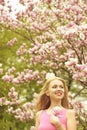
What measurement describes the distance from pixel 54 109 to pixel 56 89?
0.38 metres

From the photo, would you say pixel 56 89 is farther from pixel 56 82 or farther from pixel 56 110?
pixel 56 110

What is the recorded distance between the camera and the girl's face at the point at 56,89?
4.55 meters

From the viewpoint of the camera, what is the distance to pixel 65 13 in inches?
338

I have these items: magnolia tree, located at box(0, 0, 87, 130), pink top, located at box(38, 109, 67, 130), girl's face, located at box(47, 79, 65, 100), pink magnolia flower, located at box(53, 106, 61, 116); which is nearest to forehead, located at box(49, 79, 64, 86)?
girl's face, located at box(47, 79, 65, 100)

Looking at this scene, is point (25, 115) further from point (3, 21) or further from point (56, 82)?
point (56, 82)

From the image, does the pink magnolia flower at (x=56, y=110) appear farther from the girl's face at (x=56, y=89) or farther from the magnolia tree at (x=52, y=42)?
the magnolia tree at (x=52, y=42)

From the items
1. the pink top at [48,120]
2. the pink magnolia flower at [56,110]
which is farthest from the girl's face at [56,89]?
the pink magnolia flower at [56,110]

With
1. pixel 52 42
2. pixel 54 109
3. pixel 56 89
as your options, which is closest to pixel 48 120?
pixel 54 109

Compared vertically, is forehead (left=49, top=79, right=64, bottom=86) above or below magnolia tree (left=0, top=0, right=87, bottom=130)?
below

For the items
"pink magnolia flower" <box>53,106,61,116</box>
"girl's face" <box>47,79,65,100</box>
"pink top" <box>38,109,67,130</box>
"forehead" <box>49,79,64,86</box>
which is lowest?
"pink top" <box>38,109,67,130</box>

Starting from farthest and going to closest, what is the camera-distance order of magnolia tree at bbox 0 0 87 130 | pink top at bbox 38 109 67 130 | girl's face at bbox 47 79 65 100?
magnolia tree at bbox 0 0 87 130, girl's face at bbox 47 79 65 100, pink top at bbox 38 109 67 130

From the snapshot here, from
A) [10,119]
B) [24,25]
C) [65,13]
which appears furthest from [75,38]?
[10,119]

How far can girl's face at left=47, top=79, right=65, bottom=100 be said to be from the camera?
455cm

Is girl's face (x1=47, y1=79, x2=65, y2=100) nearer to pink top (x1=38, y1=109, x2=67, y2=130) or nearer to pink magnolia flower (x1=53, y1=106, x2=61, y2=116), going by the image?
pink top (x1=38, y1=109, x2=67, y2=130)
